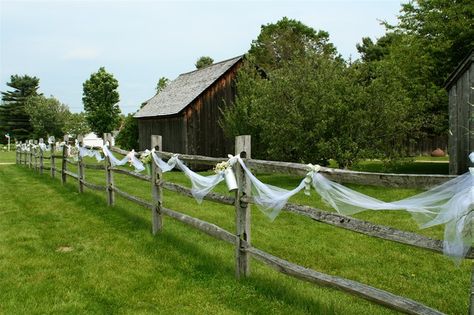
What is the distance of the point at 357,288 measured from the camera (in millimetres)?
3881

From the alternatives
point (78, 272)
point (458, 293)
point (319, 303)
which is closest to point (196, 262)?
point (78, 272)

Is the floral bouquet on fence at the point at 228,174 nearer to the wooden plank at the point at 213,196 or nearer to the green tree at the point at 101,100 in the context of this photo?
the wooden plank at the point at 213,196

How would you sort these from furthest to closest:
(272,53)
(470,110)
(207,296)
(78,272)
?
1. (272,53)
2. (470,110)
3. (78,272)
4. (207,296)

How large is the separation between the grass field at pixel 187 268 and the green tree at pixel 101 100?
48.2 meters

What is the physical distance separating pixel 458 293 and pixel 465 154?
9.90 meters

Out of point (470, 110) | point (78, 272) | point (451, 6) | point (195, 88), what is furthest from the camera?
point (195, 88)

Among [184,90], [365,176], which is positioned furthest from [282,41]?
[365,176]

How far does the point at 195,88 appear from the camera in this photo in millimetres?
23156

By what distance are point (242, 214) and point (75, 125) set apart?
6050 cm

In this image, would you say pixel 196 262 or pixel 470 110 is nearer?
pixel 196 262

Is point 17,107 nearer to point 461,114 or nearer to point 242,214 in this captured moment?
point 461,114

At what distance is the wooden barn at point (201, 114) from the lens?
2164 cm

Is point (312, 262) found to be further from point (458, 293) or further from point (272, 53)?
point (272, 53)

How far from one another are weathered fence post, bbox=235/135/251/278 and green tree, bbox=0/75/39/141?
232ft
